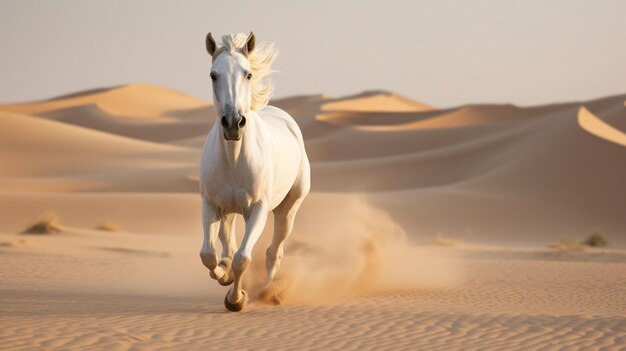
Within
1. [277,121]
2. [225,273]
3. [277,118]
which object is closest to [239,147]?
[225,273]

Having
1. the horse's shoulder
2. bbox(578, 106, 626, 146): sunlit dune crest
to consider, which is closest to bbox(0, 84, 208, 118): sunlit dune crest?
bbox(578, 106, 626, 146): sunlit dune crest

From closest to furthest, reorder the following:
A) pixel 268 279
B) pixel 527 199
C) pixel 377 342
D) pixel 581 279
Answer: pixel 377 342 → pixel 268 279 → pixel 581 279 → pixel 527 199

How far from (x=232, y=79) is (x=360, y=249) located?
6619 millimetres

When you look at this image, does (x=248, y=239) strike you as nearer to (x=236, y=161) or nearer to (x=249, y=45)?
(x=236, y=161)

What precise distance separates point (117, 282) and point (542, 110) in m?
70.4

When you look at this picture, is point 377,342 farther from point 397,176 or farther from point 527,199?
point 397,176

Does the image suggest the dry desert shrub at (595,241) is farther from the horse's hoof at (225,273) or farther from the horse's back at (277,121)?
the horse's hoof at (225,273)

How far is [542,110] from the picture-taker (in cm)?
7781

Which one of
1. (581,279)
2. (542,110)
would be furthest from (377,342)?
(542,110)

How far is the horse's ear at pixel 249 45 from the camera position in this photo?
7.82m

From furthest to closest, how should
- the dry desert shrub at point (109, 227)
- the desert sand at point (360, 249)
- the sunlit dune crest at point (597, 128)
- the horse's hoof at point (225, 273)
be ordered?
1. the sunlit dune crest at point (597, 128)
2. the dry desert shrub at point (109, 227)
3. the horse's hoof at point (225, 273)
4. the desert sand at point (360, 249)

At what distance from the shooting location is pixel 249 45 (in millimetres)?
7898

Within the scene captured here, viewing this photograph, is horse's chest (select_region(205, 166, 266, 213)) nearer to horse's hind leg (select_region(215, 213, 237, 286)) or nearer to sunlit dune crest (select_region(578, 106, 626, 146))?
horse's hind leg (select_region(215, 213, 237, 286))

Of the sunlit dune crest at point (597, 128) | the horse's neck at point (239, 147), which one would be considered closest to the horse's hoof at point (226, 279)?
the horse's neck at point (239, 147)
